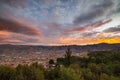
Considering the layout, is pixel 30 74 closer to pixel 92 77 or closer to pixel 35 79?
pixel 35 79

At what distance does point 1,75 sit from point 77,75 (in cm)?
1664

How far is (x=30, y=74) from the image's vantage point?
132 feet

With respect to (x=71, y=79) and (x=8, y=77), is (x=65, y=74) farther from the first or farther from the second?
(x=8, y=77)

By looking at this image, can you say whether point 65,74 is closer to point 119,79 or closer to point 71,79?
point 71,79

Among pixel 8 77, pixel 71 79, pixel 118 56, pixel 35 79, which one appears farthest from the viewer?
pixel 118 56

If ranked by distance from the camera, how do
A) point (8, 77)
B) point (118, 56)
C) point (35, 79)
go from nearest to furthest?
point (35, 79)
point (8, 77)
point (118, 56)

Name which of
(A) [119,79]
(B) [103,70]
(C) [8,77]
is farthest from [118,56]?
(C) [8,77]

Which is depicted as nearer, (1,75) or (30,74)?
(30,74)

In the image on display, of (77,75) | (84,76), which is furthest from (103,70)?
(77,75)

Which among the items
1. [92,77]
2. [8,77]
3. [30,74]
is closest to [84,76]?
[92,77]

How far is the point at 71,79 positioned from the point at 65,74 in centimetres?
201

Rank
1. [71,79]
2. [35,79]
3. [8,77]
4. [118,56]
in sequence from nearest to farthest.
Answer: [71,79] → [35,79] → [8,77] → [118,56]

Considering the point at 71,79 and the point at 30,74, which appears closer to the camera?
the point at 71,79

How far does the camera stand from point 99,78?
38.0m
